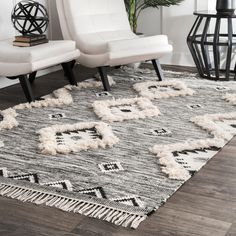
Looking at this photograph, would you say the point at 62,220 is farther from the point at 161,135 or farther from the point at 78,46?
the point at 78,46

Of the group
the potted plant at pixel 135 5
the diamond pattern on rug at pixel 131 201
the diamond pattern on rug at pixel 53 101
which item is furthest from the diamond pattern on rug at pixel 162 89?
the diamond pattern on rug at pixel 131 201

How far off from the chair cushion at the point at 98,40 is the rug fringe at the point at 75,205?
1753 mm

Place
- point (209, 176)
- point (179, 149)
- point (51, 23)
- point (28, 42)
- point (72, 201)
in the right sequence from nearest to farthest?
point (72, 201) < point (209, 176) < point (179, 149) < point (28, 42) < point (51, 23)

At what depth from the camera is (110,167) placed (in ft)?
7.88

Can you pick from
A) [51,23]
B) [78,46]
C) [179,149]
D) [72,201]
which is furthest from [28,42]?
[72,201]

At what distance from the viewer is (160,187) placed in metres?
2.17

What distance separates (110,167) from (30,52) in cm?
130

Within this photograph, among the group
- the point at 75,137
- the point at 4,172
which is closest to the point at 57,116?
the point at 75,137

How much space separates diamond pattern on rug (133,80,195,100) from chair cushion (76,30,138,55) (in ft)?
1.35

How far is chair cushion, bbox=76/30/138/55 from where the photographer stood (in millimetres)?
3741

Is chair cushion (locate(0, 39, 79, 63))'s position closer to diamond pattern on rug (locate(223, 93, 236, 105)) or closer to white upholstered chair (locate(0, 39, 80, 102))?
white upholstered chair (locate(0, 39, 80, 102))

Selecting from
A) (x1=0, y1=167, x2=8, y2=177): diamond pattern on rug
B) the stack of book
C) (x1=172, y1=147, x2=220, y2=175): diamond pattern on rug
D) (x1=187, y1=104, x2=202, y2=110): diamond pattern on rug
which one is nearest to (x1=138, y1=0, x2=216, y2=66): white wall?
(x1=187, y1=104, x2=202, y2=110): diamond pattern on rug

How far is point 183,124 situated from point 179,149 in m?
0.45

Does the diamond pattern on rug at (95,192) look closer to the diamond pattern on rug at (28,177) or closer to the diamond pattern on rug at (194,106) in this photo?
the diamond pattern on rug at (28,177)
